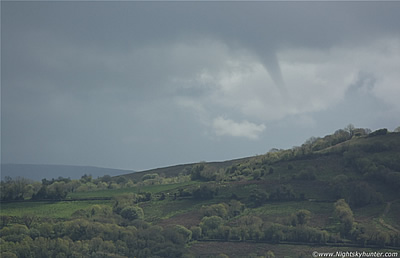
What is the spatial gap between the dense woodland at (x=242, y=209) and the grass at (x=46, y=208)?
1.32 feet

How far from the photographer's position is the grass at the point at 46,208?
150 metres

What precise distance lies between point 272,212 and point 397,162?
47781mm

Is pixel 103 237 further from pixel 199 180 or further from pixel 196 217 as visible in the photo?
pixel 199 180

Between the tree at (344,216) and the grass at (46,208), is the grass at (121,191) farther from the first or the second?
the tree at (344,216)

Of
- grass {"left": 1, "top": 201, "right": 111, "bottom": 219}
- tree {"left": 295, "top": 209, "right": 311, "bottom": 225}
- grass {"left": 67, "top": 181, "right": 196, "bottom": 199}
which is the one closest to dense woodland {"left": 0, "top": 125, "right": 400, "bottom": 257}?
tree {"left": 295, "top": 209, "right": 311, "bottom": 225}

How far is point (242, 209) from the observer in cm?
14450

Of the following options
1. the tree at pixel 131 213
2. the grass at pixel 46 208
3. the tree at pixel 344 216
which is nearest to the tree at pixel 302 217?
the tree at pixel 344 216

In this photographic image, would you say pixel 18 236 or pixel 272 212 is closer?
pixel 18 236

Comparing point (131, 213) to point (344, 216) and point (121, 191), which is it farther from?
point (344, 216)

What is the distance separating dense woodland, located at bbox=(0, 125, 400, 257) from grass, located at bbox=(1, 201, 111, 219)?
15.8 inches

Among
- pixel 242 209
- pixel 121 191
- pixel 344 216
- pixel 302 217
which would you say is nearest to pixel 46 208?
pixel 121 191

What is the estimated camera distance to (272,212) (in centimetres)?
13650

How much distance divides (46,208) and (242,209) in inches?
2533

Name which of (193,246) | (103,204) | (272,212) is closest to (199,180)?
(103,204)
